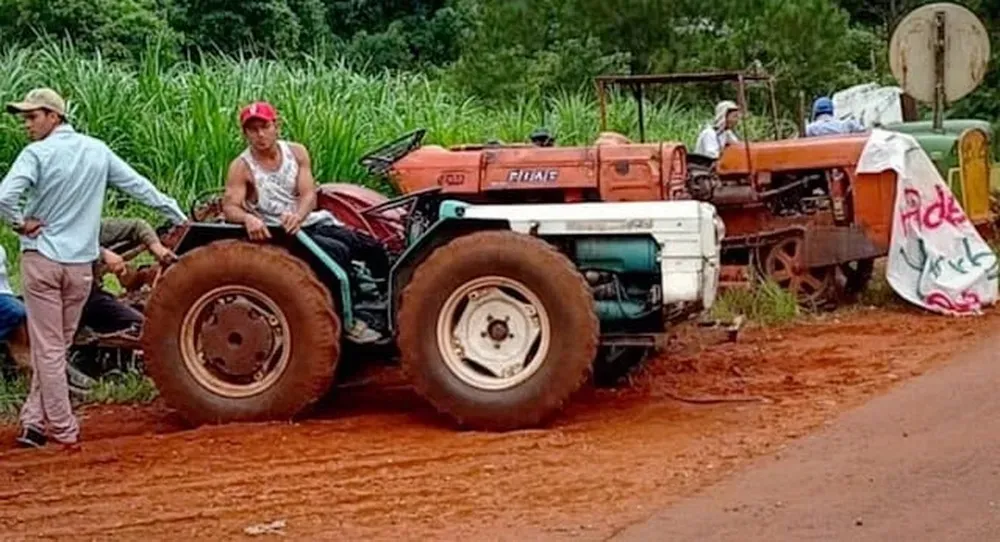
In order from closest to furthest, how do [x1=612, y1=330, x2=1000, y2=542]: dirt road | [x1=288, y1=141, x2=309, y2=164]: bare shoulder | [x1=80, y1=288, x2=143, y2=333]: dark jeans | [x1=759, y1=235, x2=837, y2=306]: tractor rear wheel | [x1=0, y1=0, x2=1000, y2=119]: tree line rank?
[x1=612, y1=330, x2=1000, y2=542]: dirt road < [x1=288, y1=141, x2=309, y2=164]: bare shoulder < [x1=80, y1=288, x2=143, y2=333]: dark jeans < [x1=759, y1=235, x2=837, y2=306]: tractor rear wheel < [x1=0, y1=0, x2=1000, y2=119]: tree line

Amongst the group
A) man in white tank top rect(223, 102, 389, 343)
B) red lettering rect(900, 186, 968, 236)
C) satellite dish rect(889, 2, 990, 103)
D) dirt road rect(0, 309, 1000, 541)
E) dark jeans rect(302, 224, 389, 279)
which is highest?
satellite dish rect(889, 2, 990, 103)

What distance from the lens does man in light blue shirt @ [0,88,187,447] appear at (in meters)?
9.21

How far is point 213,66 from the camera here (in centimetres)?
1923

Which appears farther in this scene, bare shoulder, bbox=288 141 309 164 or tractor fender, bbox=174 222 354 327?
bare shoulder, bbox=288 141 309 164

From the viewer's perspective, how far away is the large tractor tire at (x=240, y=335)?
9.48 m

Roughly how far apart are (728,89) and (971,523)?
17.7 metres

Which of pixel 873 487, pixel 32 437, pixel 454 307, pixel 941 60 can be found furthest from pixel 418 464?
pixel 941 60

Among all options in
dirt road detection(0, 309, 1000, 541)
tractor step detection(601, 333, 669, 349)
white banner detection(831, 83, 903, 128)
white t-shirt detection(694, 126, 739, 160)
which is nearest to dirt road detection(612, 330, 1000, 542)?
dirt road detection(0, 309, 1000, 541)

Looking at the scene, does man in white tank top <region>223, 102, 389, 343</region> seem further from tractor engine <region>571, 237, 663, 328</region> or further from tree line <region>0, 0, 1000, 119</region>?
tree line <region>0, 0, 1000, 119</region>

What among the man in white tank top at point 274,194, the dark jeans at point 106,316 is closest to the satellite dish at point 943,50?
the man in white tank top at point 274,194

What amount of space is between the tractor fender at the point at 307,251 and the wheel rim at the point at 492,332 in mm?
626

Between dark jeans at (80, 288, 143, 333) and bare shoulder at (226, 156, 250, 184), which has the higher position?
bare shoulder at (226, 156, 250, 184)

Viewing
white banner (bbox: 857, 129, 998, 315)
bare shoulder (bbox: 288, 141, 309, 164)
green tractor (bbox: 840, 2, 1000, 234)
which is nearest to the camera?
bare shoulder (bbox: 288, 141, 309, 164)

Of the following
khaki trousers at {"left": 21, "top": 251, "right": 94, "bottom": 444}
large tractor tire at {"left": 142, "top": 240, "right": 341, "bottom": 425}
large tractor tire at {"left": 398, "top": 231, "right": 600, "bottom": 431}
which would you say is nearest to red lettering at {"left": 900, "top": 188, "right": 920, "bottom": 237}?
large tractor tire at {"left": 398, "top": 231, "right": 600, "bottom": 431}
